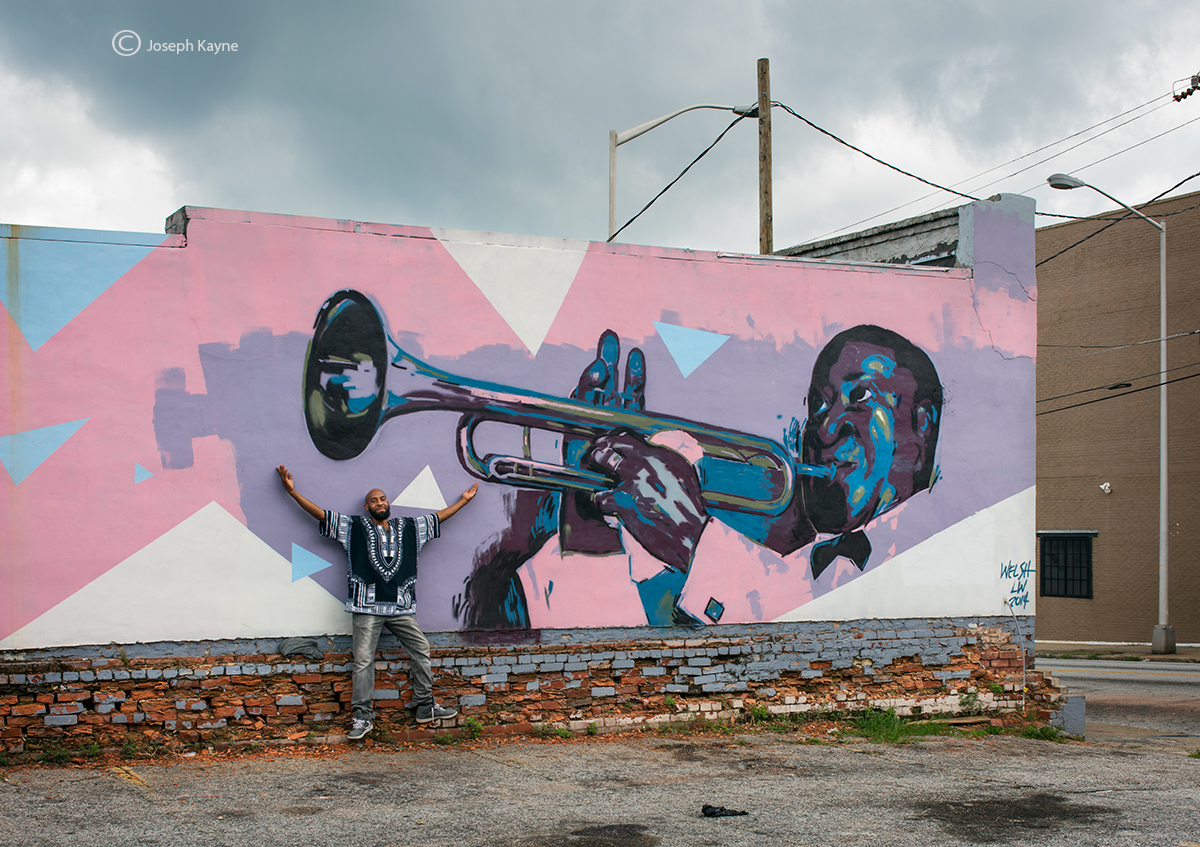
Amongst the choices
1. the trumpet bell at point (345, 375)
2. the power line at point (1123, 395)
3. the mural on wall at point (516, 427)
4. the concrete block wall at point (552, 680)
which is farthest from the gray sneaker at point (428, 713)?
the power line at point (1123, 395)

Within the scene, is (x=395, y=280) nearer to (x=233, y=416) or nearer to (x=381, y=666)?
(x=233, y=416)

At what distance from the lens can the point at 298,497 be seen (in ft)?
23.6

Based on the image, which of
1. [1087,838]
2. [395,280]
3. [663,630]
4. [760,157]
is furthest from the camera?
[760,157]

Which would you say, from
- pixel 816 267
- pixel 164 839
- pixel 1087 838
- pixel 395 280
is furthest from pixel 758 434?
pixel 164 839

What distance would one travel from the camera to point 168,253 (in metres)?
7.10

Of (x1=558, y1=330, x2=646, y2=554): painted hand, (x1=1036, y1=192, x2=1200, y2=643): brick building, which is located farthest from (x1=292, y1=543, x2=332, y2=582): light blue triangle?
(x1=1036, y1=192, x2=1200, y2=643): brick building

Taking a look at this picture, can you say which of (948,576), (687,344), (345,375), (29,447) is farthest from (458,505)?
(948,576)

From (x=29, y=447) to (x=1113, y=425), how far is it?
2291 centimetres

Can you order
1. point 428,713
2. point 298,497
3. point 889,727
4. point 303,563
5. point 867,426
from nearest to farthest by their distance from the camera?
1. point 298,497
2. point 303,563
3. point 428,713
4. point 889,727
5. point 867,426

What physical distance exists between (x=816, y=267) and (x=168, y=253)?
542cm

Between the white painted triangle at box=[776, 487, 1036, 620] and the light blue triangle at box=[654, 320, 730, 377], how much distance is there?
7.44 feet

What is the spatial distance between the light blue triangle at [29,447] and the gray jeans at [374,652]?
240 cm

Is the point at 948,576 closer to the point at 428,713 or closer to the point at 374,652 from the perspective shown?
the point at 428,713

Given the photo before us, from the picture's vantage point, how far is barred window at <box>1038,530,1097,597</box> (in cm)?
2383
